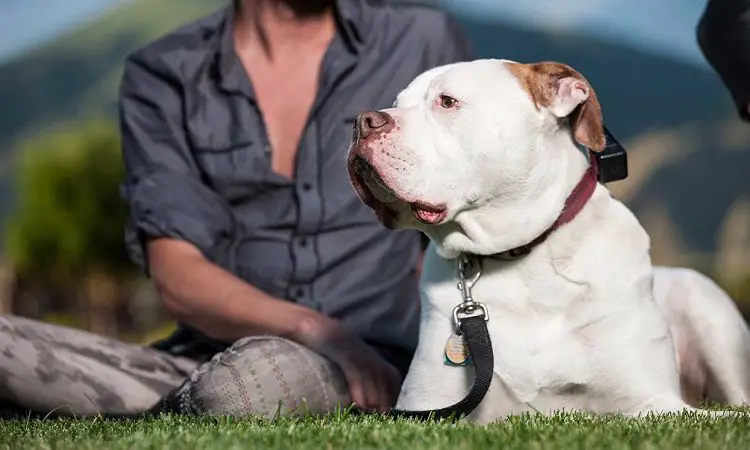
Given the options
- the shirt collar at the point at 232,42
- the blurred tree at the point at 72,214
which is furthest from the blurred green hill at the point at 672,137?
the shirt collar at the point at 232,42

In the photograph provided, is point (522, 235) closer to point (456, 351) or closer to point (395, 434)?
point (456, 351)

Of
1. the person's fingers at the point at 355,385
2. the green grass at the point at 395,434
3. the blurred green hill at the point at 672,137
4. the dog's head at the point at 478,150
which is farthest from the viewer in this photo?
the blurred green hill at the point at 672,137

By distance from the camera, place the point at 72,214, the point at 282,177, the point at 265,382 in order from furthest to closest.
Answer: the point at 72,214 < the point at 282,177 < the point at 265,382

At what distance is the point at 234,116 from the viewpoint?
14.9 ft

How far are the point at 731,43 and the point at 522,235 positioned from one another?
4.21 ft

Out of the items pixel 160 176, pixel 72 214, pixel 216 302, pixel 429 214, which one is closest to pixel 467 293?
pixel 429 214

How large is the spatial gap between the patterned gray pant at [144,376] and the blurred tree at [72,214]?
81.4 feet

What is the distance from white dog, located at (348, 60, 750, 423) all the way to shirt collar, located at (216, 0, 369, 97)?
1.29 meters

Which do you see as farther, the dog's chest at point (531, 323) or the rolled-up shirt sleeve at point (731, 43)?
the rolled-up shirt sleeve at point (731, 43)

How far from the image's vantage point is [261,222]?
4426 mm

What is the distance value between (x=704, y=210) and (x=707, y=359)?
18760 millimetres

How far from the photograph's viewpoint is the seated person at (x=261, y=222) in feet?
13.0

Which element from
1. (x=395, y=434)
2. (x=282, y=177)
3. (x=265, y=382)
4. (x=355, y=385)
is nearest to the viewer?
(x=395, y=434)

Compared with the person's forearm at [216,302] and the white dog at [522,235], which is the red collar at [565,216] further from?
the person's forearm at [216,302]
